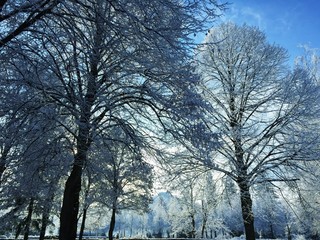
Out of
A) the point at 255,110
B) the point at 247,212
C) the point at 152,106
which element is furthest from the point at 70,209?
the point at 255,110

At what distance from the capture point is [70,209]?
6.95 meters

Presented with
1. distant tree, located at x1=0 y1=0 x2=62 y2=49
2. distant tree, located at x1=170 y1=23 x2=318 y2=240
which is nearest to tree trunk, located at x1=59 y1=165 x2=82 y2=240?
distant tree, located at x1=0 y1=0 x2=62 y2=49

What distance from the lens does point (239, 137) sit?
9.52 meters

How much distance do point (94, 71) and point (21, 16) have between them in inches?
87.0

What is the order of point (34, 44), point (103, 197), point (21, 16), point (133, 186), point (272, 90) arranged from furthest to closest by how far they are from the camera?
1. point (133, 186)
2. point (103, 197)
3. point (272, 90)
4. point (34, 44)
5. point (21, 16)

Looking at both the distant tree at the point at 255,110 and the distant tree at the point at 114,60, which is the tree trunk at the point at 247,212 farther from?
the distant tree at the point at 114,60

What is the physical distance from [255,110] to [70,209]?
302 inches

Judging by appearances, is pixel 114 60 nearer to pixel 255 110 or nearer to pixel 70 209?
pixel 70 209

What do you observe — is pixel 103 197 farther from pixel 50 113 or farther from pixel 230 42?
pixel 50 113

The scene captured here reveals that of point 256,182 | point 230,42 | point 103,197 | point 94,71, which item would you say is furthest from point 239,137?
point 103,197

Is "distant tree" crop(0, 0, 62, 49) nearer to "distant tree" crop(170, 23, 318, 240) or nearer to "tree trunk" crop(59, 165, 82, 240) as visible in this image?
"tree trunk" crop(59, 165, 82, 240)

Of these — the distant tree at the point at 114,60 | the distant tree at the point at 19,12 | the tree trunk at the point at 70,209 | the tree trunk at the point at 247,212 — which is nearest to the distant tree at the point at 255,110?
the tree trunk at the point at 247,212

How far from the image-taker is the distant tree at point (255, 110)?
9461 mm

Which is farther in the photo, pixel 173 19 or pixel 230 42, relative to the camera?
pixel 230 42
